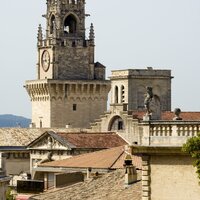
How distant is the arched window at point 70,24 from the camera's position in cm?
14638

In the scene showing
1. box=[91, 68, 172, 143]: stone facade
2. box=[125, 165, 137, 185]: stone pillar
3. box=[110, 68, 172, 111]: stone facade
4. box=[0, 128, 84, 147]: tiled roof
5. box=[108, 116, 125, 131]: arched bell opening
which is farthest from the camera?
box=[110, 68, 172, 111]: stone facade

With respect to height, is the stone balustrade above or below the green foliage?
above

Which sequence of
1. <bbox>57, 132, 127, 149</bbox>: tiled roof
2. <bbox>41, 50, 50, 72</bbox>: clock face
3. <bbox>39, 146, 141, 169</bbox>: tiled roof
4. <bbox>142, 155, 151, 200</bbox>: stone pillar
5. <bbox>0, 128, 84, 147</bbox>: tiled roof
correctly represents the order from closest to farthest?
1. <bbox>142, 155, 151, 200</bbox>: stone pillar
2. <bbox>39, 146, 141, 169</bbox>: tiled roof
3. <bbox>57, 132, 127, 149</bbox>: tiled roof
4. <bbox>0, 128, 84, 147</bbox>: tiled roof
5. <bbox>41, 50, 50, 72</bbox>: clock face

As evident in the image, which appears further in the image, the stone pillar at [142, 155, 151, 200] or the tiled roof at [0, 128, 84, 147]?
the tiled roof at [0, 128, 84, 147]

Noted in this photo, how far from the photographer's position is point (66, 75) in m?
144

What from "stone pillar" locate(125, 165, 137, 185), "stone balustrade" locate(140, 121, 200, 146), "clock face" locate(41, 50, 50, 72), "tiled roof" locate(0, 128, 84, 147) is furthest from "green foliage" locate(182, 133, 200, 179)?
"clock face" locate(41, 50, 50, 72)

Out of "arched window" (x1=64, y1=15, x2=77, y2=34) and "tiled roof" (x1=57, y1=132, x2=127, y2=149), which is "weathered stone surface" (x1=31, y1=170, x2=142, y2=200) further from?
"arched window" (x1=64, y1=15, x2=77, y2=34)

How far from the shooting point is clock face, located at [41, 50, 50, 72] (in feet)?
474

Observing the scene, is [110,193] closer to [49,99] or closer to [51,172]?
[51,172]

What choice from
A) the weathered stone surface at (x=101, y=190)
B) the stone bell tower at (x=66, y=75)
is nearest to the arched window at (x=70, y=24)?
the stone bell tower at (x=66, y=75)

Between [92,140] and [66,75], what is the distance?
4428 cm

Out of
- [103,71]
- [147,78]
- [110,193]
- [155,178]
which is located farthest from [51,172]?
[103,71]

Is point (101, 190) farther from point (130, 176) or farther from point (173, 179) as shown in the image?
point (173, 179)

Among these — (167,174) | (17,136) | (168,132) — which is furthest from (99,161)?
(17,136)
